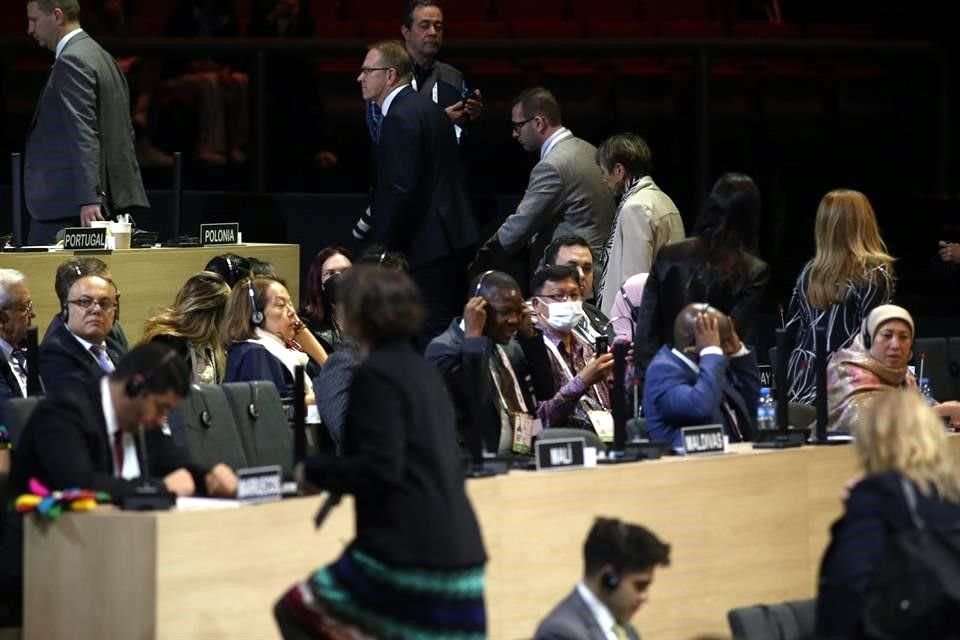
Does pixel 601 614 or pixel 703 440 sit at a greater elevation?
pixel 703 440

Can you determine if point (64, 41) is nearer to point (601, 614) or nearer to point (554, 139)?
point (554, 139)

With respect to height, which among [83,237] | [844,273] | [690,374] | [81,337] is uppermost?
[83,237]

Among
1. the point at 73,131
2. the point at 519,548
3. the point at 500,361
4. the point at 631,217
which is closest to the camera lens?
the point at 519,548

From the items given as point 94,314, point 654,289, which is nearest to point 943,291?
point 654,289

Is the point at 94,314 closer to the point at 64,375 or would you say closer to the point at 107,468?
the point at 64,375

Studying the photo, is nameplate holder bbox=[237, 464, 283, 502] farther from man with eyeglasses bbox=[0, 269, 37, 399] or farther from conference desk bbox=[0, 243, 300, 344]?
conference desk bbox=[0, 243, 300, 344]

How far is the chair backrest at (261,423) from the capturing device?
6.20 m

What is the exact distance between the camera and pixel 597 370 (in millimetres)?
6660

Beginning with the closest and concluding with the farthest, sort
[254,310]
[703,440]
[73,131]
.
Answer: [703,440] → [254,310] → [73,131]

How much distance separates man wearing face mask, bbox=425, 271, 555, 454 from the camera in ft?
21.1

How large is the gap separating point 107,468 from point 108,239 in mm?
2831

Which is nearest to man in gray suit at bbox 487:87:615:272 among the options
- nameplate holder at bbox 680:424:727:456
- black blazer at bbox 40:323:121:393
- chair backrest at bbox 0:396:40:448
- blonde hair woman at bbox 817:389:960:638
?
black blazer at bbox 40:323:121:393

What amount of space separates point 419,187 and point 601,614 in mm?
3523

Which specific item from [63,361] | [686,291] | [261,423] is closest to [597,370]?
[686,291]
